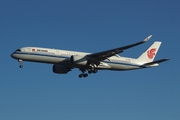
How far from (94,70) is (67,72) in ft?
19.2

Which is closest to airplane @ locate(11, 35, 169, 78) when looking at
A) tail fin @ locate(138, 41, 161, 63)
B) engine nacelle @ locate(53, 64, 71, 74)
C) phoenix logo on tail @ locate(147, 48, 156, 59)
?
engine nacelle @ locate(53, 64, 71, 74)

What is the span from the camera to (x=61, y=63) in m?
65.9

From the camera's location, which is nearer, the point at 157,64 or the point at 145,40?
the point at 145,40

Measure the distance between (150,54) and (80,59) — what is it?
16.8m

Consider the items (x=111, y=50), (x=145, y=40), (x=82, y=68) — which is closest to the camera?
(x=145, y=40)

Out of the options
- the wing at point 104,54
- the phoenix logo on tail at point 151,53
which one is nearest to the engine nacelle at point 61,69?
the wing at point 104,54

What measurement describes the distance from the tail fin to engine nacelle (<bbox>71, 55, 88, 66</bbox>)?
12.0 m

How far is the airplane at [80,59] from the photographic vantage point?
65.2m

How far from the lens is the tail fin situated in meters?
74.9

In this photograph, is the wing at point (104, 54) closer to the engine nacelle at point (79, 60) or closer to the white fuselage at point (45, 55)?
the engine nacelle at point (79, 60)

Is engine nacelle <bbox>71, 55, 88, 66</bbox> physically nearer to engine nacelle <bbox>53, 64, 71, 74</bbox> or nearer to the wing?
the wing

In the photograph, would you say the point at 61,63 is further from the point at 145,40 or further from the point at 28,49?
the point at 145,40

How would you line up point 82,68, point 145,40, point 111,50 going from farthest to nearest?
point 82,68
point 111,50
point 145,40

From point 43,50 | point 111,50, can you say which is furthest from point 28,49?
point 111,50
